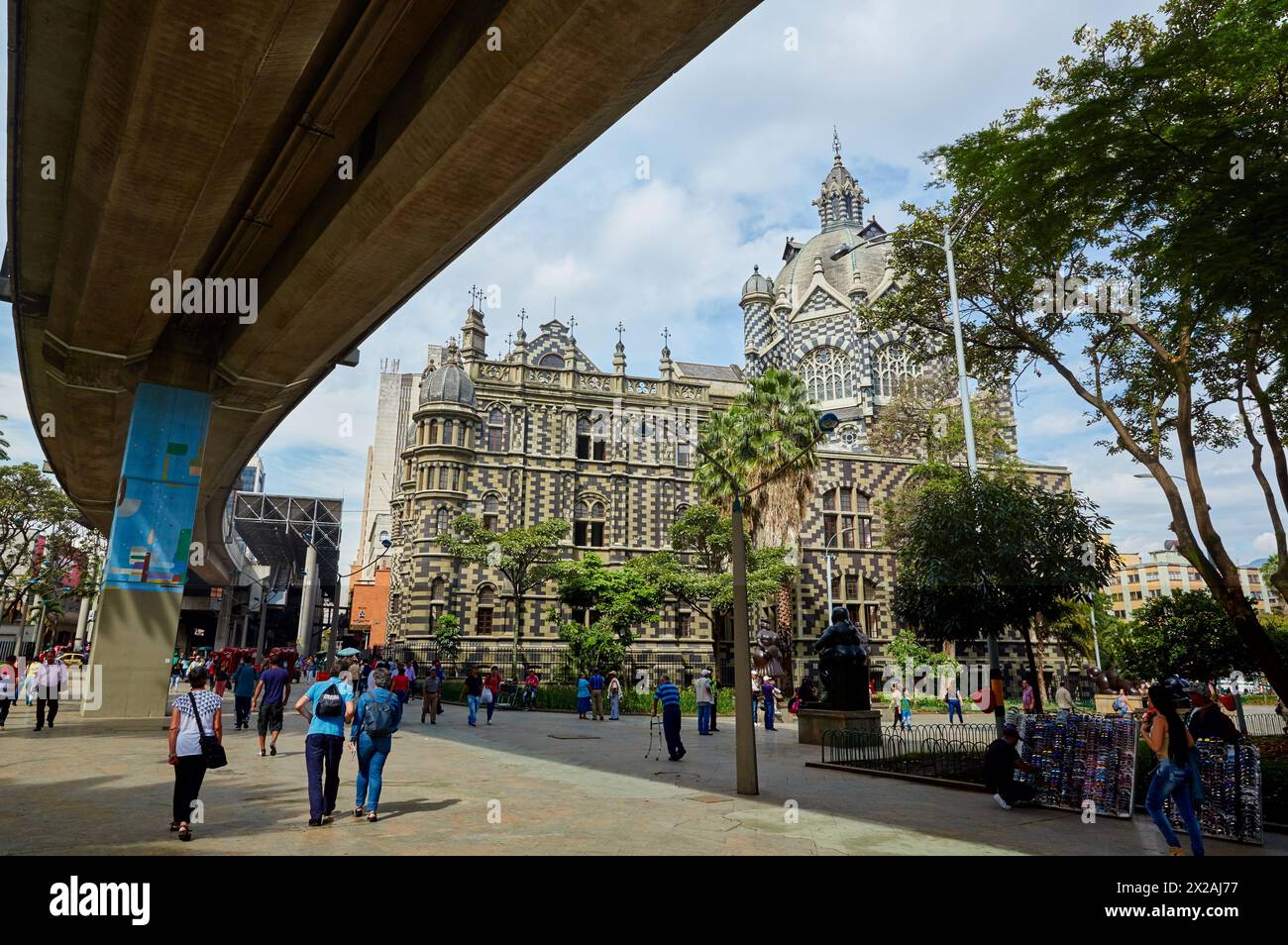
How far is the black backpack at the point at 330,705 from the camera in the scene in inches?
328

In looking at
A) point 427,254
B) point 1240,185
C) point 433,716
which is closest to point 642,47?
point 427,254

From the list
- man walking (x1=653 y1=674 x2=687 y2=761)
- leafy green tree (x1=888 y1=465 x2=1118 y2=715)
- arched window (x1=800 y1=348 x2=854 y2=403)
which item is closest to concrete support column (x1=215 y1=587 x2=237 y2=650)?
arched window (x1=800 y1=348 x2=854 y2=403)

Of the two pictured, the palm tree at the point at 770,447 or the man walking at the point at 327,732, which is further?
the palm tree at the point at 770,447

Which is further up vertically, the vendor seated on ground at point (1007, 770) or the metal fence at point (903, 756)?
the vendor seated on ground at point (1007, 770)

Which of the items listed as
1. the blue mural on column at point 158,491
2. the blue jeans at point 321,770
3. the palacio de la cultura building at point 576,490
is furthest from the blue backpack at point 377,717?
the palacio de la cultura building at point 576,490

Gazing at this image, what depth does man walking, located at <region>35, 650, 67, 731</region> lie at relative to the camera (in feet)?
52.6

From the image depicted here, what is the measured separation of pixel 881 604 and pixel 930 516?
99.1ft

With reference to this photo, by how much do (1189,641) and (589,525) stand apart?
3196 cm

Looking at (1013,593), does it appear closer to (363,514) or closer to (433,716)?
(433,716)

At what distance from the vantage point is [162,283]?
523 inches

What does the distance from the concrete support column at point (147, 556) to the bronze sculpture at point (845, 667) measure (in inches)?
598

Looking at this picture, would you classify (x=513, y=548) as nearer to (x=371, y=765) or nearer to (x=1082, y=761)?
(x=371, y=765)

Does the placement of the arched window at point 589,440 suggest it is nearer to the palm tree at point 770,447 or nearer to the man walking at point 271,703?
the palm tree at point 770,447

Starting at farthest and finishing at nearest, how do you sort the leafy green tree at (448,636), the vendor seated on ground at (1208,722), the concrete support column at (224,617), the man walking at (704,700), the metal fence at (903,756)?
1. the concrete support column at (224,617)
2. the leafy green tree at (448,636)
3. the man walking at (704,700)
4. the metal fence at (903,756)
5. the vendor seated on ground at (1208,722)
